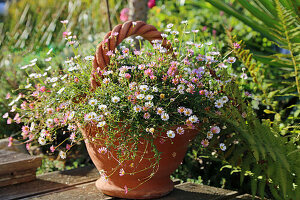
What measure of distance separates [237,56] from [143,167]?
801 mm

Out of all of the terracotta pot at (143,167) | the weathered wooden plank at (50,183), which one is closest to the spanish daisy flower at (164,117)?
the terracotta pot at (143,167)

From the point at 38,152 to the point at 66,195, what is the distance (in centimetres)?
123

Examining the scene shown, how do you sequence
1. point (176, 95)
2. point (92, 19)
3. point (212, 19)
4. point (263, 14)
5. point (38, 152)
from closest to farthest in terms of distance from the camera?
point (176, 95), point (263, 14), point (38, 152), point (212, 19), point (92, 19)

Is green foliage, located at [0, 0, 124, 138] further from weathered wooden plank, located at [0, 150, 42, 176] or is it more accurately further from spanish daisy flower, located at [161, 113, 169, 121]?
spanish daisy flower, located at [161, 113, 169, 121]

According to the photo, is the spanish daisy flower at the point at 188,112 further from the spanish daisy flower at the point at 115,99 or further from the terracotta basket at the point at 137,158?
the spanish daisy flower at the point at 115,99

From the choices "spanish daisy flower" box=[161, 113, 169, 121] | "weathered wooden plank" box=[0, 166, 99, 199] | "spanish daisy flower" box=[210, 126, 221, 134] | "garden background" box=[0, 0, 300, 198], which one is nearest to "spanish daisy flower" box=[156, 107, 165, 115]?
"spanish daisy flower" box=[161, 113, 169, 121]

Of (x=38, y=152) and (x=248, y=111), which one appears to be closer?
(x=248, y=111)

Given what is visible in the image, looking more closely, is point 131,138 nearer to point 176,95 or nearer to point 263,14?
point 176,95

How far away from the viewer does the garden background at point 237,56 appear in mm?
1466

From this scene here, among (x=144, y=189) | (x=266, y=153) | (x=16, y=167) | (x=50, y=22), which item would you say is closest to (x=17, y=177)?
(x=16, y=167)

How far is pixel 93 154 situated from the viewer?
62.5 inches

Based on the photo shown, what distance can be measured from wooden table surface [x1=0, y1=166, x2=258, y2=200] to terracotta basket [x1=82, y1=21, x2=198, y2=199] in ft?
0.27

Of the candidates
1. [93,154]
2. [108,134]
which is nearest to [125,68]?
[108,134]

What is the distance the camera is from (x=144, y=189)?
1562mm
